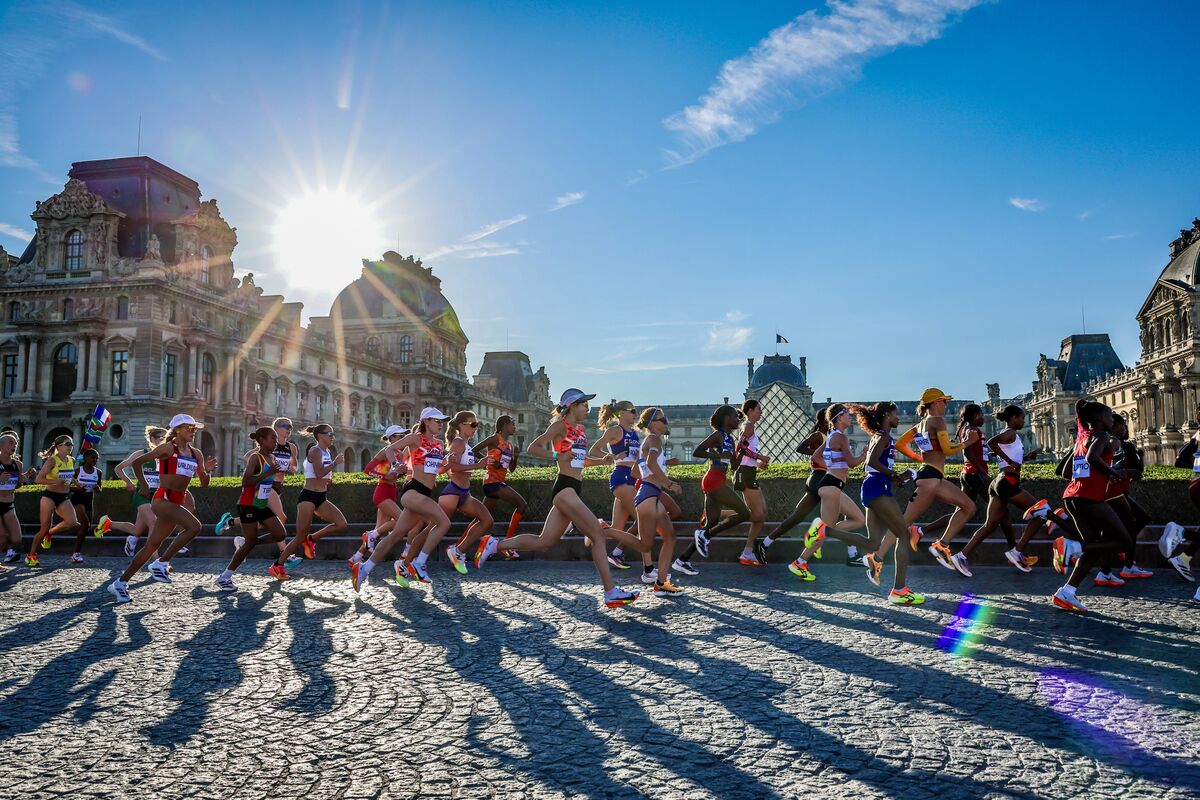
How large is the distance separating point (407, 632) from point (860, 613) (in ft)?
12.3

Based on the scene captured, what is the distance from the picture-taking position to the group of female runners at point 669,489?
8.21 meters

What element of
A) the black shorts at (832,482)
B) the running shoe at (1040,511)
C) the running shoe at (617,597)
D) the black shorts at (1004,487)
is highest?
the black shorts at (832,482)

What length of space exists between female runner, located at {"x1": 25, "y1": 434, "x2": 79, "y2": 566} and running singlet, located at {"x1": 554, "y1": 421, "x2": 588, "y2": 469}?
840 cm

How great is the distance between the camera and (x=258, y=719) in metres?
4.71

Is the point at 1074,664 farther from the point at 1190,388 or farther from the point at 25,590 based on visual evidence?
the point at 1190,388

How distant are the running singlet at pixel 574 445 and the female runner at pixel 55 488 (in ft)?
27.5

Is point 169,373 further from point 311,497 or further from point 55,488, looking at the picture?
point 311,497

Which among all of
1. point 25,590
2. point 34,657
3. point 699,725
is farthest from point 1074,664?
point 25,590

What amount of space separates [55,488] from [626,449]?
893cm

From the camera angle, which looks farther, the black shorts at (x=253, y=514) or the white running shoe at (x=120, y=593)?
the black shorts at (x=253, y=514)

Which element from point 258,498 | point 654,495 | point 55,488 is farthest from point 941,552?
point 55,488

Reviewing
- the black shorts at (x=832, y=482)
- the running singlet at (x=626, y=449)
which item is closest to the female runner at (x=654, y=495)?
the running singlet at (x=626, y=449)

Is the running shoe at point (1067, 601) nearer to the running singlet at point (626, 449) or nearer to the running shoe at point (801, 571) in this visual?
the running shoe at point (801, 571)

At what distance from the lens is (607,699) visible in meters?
5.01
